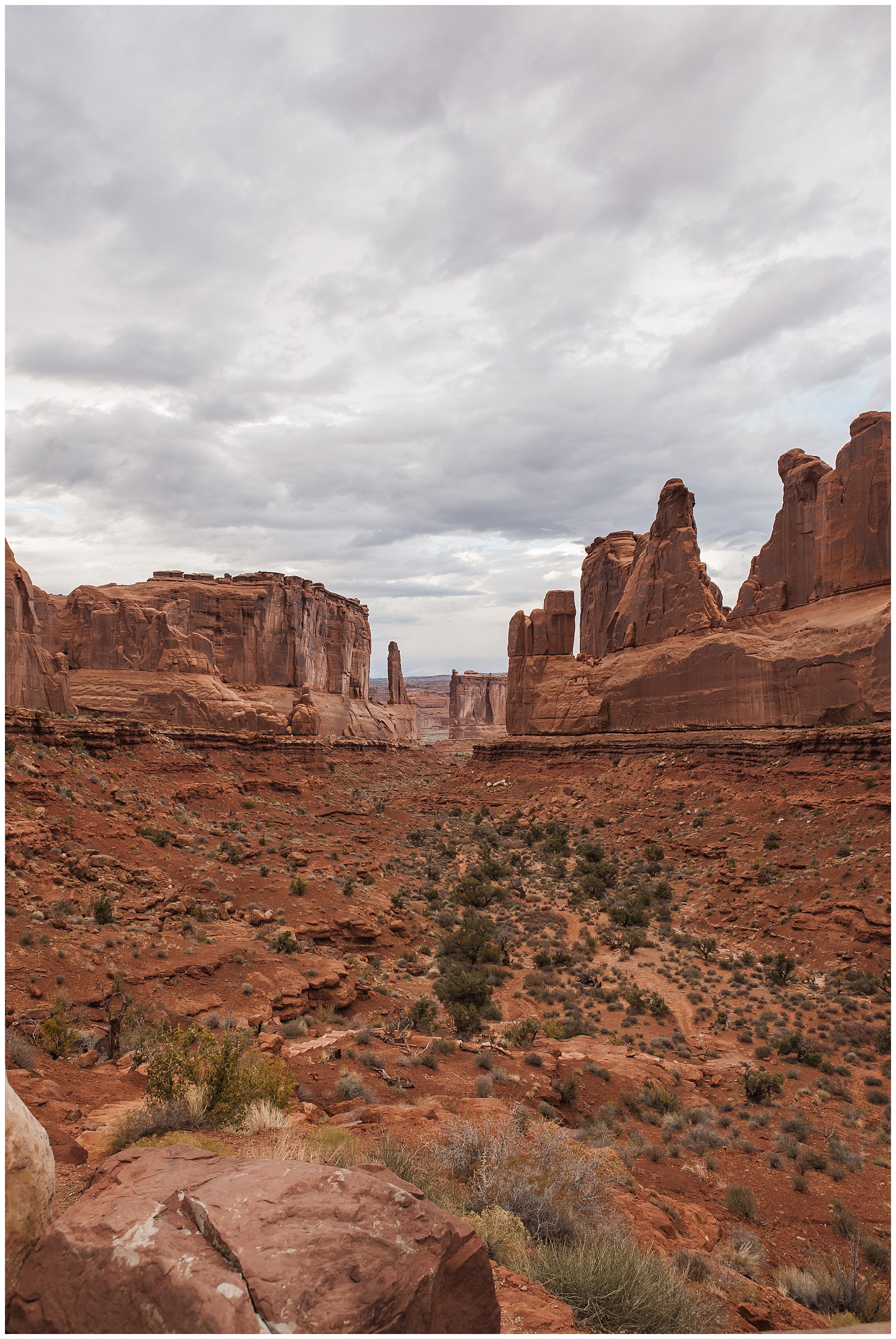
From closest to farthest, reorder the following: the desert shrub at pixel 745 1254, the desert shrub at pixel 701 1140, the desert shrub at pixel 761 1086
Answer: the desert shrub at pixel 745 1254 → the desert shrub at pixel 701 1140 → the desert shrub at pixel 761 1086

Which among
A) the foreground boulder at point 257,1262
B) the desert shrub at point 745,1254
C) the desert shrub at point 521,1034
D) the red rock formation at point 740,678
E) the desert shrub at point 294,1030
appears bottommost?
the desert shrub at point 521,1034

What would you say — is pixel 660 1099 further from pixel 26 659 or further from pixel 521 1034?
pixel 26 659

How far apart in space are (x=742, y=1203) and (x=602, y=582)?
5162 cm

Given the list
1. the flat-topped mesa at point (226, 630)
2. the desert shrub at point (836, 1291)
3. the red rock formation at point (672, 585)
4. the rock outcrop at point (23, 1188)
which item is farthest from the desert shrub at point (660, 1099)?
the flat-topped mesa at point (226, 630)

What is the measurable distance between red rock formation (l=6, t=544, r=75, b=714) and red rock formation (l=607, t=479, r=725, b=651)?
3533 centimetres

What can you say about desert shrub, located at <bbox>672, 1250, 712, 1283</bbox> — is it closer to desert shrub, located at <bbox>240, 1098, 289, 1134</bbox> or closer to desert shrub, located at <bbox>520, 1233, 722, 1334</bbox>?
desert shrub, located at <bbox>520, 1233, 722, 1334</bbox>

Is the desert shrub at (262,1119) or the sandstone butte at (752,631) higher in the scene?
the sandstone butte at (752,631)

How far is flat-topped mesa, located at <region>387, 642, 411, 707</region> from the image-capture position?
4405 inches

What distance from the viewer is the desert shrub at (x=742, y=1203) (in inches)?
330

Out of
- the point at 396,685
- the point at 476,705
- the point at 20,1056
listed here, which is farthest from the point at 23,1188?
the point at 476,705

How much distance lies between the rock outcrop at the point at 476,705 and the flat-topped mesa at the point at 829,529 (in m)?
102

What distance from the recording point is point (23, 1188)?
380 centimetres

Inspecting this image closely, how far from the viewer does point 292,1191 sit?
13.2ft

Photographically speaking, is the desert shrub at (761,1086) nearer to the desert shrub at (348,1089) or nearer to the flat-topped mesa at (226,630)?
the desert shrub at (348,1089)
